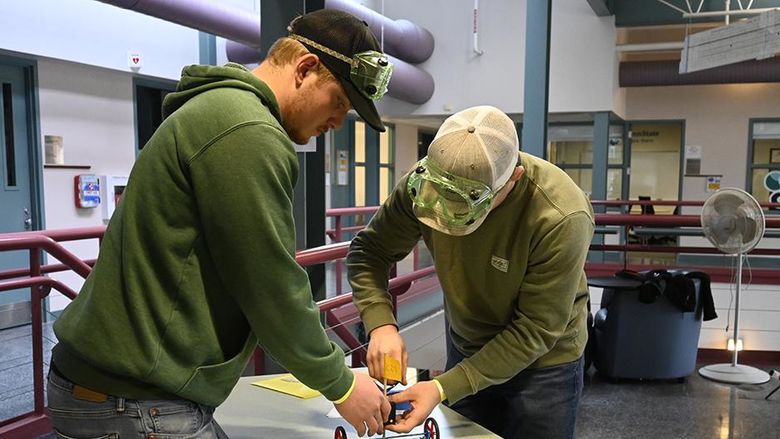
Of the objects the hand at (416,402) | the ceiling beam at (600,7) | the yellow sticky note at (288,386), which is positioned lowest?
the yellow sticky note at (288,386)

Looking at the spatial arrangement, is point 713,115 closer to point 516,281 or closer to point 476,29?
point 476,29

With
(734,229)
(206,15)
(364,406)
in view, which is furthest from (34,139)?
(734,229)

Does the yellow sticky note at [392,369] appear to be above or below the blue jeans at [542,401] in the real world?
above

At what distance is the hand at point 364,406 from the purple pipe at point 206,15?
482cm

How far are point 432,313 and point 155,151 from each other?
5588 mm

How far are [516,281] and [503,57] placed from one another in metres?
8.54

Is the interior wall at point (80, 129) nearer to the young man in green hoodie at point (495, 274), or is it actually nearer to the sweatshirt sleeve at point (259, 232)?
the young man in green hoodie at point (495, 274)

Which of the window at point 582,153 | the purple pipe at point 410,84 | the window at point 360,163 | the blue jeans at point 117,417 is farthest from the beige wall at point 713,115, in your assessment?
the blue jeans at point 117,417

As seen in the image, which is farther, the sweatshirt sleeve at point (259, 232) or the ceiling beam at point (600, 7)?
the ceiling beam at point (600, 7)

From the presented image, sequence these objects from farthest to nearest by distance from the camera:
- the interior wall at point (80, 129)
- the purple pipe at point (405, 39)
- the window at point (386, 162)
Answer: the window at point (386, 162) < the purple pipe at point (405, 39) < the interior wall at point (80, 129)

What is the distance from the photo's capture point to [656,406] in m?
3.83

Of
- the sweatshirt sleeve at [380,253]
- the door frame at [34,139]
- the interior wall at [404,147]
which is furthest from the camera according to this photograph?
the interior wall at [404,147]

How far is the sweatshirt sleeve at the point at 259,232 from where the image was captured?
3.10 ft

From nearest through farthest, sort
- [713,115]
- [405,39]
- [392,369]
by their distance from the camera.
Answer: [392,369] → [405,39] → [713,115]
